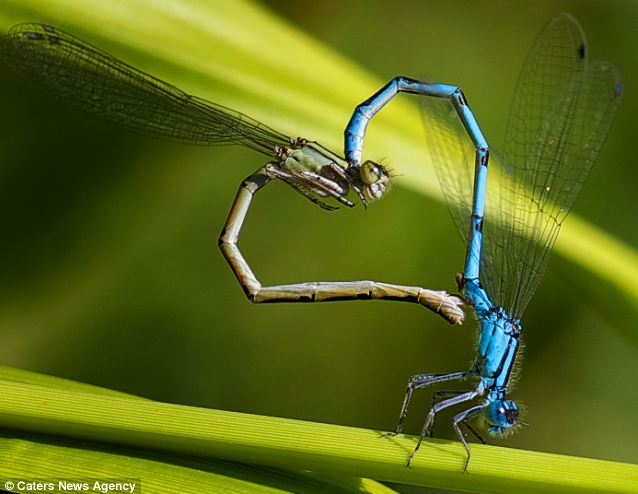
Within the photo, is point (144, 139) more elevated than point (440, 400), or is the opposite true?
point (144, 139)

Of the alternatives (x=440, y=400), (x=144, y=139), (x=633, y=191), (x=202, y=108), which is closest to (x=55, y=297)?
(x=144, y=139)

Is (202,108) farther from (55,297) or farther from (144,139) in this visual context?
(55,297)

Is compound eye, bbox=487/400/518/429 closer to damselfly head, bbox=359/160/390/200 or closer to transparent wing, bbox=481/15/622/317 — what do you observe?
transparent wing, bbox=481/15/622/317

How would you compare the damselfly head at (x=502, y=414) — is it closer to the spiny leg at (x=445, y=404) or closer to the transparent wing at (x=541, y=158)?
the spiny leg at (x=445, y=404)

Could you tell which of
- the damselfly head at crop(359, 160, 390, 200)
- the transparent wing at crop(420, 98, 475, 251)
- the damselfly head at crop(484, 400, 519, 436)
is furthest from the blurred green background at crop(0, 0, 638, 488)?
the damselfly head at crop(359, 160, 390, 200)

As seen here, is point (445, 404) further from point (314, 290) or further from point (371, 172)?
point (371, 172)

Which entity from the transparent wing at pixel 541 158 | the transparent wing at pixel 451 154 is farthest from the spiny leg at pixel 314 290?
the transparent wing at pixel 451 154
